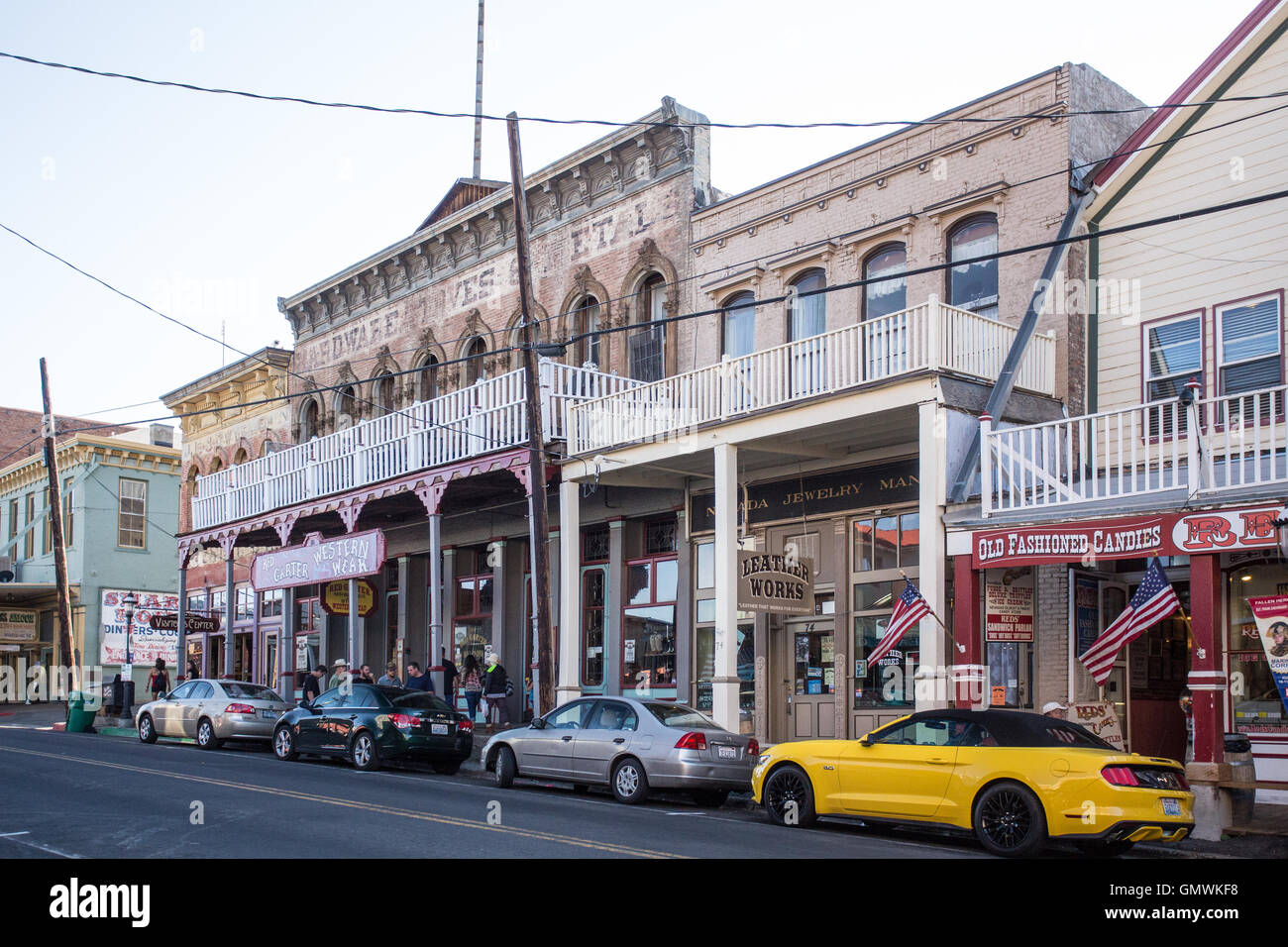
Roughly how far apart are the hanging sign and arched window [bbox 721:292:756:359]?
11.3m

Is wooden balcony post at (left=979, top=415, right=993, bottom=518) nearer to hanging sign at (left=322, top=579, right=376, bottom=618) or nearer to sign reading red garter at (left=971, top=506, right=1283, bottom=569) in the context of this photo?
sign reading red garter at (left=971, top=506, right=1283, bottom=569)

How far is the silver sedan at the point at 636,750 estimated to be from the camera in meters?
15.5

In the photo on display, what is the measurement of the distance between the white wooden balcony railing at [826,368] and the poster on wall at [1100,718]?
4222 millimetres

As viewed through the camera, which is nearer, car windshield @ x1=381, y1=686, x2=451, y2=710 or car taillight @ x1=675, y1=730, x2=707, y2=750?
car taillight @ x1=675, y1=730, x2=707, y2=750

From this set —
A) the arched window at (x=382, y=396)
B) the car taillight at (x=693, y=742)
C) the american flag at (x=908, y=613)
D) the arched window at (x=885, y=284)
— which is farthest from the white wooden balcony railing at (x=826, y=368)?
the arched window at (x=382, y=396)

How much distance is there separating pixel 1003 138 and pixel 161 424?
1444 inches

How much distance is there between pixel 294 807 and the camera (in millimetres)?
13289

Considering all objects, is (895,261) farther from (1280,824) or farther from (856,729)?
(1280,824)

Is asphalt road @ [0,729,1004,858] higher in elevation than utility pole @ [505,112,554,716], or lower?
lower

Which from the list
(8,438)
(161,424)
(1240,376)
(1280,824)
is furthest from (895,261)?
(8,438)

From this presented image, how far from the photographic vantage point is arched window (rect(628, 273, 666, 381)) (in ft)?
78.1

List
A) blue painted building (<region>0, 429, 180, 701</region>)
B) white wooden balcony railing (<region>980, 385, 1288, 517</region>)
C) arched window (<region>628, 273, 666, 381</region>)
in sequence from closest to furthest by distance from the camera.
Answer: white wooden balcony railing (<region>980, 385, 1288, 517</region>), arched window (<region>628, 273, 666, 381</region>), blue painted building (<region>0, 429, 180, 701</region>)

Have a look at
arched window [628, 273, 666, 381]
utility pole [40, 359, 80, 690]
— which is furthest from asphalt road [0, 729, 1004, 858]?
utility pole [40, 359, 80, 690]

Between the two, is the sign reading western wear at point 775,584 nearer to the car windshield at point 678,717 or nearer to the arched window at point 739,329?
the car windshield at point 678,717
